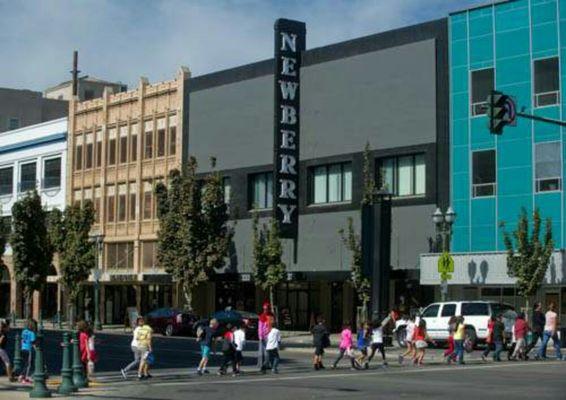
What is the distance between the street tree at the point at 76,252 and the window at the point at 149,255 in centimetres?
308

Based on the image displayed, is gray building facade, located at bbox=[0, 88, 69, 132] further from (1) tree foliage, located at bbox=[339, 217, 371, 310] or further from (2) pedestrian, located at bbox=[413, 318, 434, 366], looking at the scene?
(2) pedestrian, located at bbox=[413, 318, 434, 366]

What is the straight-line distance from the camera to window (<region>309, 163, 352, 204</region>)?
51031 mm

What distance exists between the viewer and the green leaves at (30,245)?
63.2 meters

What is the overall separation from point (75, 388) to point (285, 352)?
17.8 meters

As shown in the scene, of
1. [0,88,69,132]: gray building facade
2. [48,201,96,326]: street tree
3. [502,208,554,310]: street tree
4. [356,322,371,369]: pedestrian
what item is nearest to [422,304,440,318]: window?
[502,208,554,310]: street tree

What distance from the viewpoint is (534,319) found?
33.4m

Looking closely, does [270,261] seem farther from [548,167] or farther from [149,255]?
[548,167]

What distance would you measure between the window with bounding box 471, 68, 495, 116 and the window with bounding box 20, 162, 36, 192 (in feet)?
123

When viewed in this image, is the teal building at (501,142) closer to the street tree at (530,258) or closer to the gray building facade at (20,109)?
the street tree at (530,258)

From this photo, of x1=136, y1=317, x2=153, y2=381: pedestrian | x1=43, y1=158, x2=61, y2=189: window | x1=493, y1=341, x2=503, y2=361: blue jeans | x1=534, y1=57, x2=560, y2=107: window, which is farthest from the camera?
x1=43, y1=158, x2=61, y2=189: window

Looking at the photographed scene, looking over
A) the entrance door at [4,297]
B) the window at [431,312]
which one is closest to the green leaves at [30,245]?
the entrance door at [4,297]

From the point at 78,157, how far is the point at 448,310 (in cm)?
3670

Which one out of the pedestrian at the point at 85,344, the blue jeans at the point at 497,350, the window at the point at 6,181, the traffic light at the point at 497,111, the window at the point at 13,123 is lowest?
the blue jeans at the point at 497,350

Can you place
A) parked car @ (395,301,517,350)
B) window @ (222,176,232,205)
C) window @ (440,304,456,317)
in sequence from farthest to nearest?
window @ (222,176,232,205) → window @ (440,304,456,317) → parked car @ (395,301,517,350)
